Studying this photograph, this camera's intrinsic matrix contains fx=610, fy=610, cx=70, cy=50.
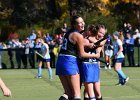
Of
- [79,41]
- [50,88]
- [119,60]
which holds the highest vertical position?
[79,41]

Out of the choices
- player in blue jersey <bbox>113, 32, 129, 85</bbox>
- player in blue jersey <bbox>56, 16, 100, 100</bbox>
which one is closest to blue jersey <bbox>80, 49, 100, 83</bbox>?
player in blue jersey <bbox>56, 16, 100, 100</bbox>

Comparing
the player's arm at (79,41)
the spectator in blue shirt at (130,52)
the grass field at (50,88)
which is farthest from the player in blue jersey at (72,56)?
the spectator in blue shirt at (130,52)

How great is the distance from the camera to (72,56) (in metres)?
12.4

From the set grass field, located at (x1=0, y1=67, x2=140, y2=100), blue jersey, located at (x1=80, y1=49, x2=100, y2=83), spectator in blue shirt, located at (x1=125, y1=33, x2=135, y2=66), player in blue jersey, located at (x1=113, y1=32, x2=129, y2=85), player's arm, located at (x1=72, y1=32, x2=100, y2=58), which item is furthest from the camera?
spectator in blue shirt, located at (x1=125, y1=33, x2=135, y2=66)

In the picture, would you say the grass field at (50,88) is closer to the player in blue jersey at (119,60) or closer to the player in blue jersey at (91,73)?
the player in blue jersey at (119,60)

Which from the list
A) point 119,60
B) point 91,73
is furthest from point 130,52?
point 91,73

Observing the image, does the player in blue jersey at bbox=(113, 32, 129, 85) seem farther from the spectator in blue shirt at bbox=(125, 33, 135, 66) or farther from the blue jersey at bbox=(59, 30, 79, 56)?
the spectator in blue shirt at bbox=(125, 33, 135, 66)

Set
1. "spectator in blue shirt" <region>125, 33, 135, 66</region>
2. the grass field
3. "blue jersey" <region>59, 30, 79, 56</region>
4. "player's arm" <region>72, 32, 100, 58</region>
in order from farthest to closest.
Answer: "spectator in blue shirt" <region>125, 33, 135, 66</region>
the grass field
"blue jersey" <region>59, 30, 79, 56</region>
"player's arm" <region>72, 32, 100, 58</region>

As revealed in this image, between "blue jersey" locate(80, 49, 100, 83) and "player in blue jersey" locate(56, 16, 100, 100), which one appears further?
"blue jersey" locate(80, 49, 100, 83)

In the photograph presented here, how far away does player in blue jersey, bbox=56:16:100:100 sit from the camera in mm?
12188

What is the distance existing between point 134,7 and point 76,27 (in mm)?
35851

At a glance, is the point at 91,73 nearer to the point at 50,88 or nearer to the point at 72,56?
the point at 72,56

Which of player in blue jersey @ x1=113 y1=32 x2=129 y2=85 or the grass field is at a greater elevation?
player in blue jersey @ x1=113 y1=32 x2=129 y2=85

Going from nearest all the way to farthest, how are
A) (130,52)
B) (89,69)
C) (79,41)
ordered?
Answer: (79,41) < (89,69) < (130,52)
